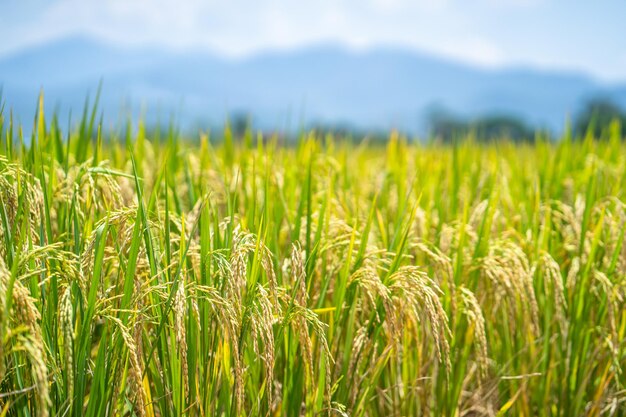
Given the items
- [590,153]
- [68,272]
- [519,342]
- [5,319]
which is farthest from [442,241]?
[590,153]

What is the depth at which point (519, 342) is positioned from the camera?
247 centimetres

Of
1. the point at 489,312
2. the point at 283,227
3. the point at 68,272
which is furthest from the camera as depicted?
the point at 283,227

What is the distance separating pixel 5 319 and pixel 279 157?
8.98ft

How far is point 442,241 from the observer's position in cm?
243

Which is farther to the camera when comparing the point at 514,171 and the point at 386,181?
the point at 514,171

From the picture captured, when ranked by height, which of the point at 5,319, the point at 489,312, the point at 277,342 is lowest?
the point at 489,312

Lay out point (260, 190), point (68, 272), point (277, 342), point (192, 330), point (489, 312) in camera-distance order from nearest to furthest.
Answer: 1. point (68, 272)
2. point (192, 330)
3. point (277, 342)
4. point (489, 312)
5. point (260, 190)

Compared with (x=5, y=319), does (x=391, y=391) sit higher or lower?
lower

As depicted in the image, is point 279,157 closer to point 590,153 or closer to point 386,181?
point 386,181

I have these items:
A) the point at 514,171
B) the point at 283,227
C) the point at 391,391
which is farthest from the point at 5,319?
the point at 514,171

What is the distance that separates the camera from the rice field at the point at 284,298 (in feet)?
4.78

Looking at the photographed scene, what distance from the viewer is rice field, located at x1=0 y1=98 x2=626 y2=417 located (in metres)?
1.46

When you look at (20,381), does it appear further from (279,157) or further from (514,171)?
(514,171)

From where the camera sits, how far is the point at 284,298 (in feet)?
5.58
